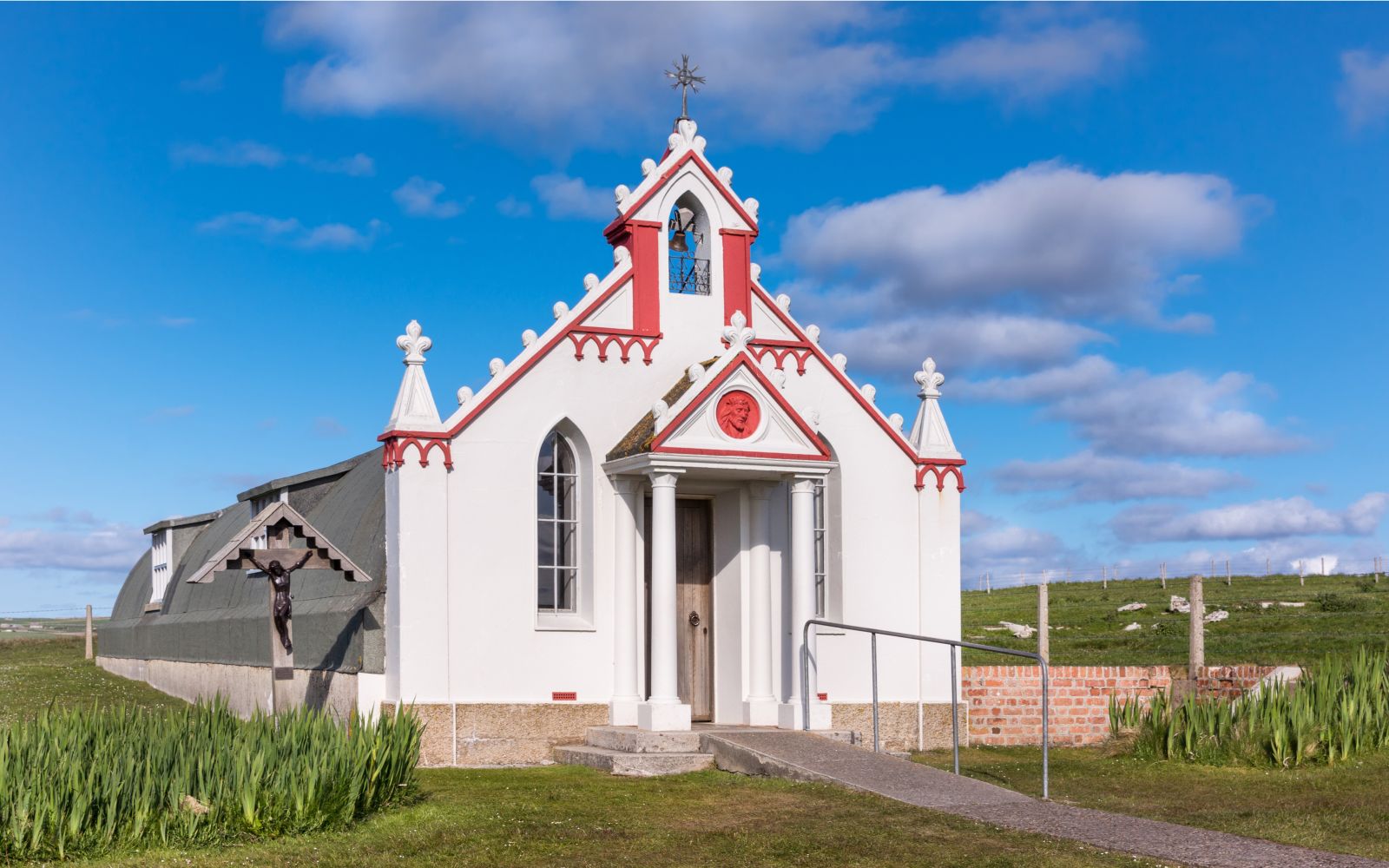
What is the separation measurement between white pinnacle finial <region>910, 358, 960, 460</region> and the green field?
251 inches

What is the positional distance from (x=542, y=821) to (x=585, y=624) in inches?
213

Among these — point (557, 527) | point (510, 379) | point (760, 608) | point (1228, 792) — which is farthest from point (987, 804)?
point (510, 379)

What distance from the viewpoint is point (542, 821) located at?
12102 millimetres

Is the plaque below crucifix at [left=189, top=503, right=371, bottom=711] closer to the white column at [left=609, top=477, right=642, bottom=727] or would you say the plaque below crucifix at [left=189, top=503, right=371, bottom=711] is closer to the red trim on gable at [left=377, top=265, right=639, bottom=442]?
the red trim on gable at [left=377, top=265, right=639, bottom=442]

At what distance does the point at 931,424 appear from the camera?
1966 centimetres

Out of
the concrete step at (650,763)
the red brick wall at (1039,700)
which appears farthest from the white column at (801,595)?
the red brick wall at (1039,700)

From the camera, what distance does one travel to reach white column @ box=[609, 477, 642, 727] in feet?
56.5

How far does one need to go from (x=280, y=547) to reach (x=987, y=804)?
28.5 feet

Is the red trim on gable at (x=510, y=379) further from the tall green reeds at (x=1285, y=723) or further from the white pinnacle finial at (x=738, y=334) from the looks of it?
the tall green reeds at (x=1285, y=723)

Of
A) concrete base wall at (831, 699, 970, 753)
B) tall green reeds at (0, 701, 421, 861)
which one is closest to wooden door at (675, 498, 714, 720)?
concrete base wall at (831, 699, 970, 753)

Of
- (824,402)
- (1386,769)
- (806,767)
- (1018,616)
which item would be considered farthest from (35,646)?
(1386,769)

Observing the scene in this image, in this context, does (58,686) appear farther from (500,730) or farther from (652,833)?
(652,833)

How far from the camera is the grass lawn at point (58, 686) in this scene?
22.7 metres

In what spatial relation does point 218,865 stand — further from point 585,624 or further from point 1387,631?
point 1387,631
